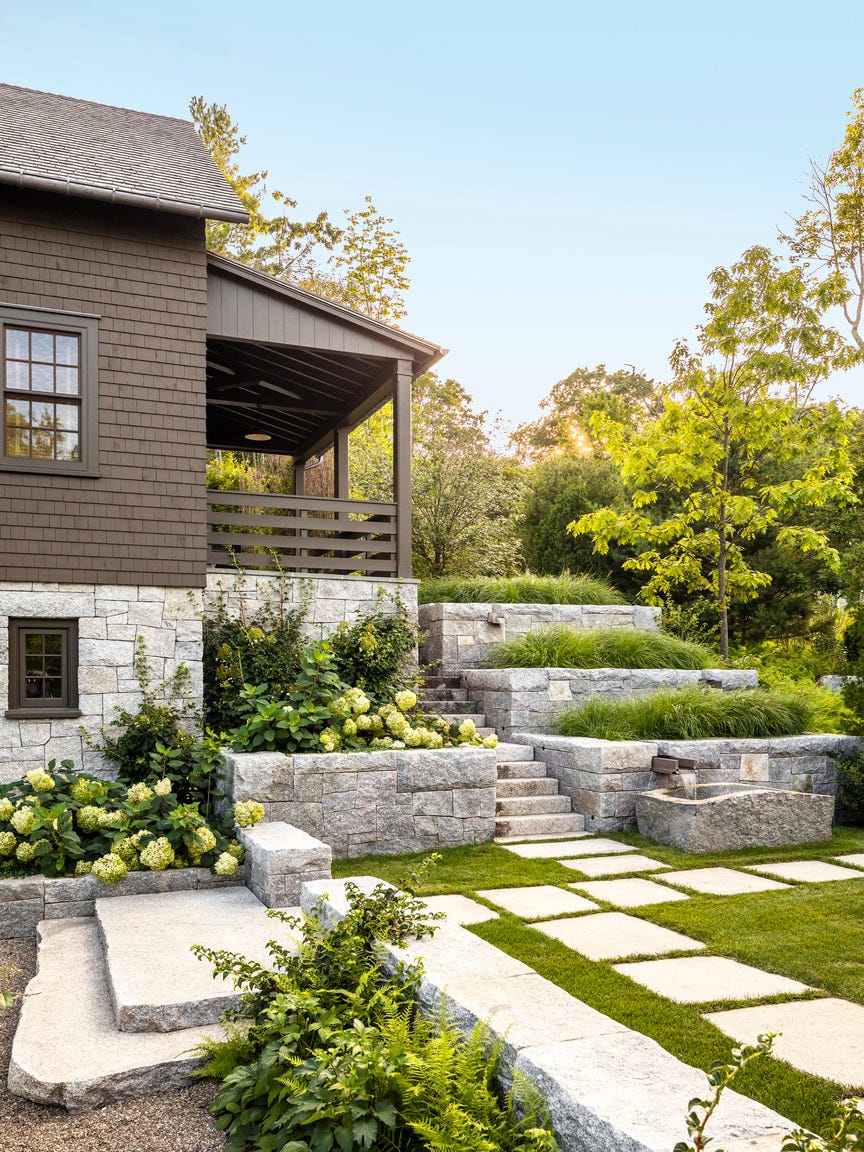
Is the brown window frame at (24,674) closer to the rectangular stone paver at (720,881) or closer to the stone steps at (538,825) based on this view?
the stone steps at (538,825)

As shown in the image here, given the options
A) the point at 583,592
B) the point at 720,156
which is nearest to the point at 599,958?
the point at 583,592

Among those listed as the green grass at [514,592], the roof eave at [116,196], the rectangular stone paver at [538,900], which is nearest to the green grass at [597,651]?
the green grass at [514,592]

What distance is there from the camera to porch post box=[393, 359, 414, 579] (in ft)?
27.7

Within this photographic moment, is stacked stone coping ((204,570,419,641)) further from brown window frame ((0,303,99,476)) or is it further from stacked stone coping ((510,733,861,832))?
stacked stone coping ((510,733,861,832))

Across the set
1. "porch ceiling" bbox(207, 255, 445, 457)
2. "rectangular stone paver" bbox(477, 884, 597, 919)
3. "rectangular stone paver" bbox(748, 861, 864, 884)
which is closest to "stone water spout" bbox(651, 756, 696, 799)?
"rectangular stone paver" bbox(748, 861, 864, 884)

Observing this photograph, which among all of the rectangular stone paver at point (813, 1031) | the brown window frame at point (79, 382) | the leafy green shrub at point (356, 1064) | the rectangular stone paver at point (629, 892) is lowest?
the rectangular stone paver at point (629, 892)

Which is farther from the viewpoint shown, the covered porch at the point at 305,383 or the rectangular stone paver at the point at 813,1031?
the covered porch at the point at 305,383

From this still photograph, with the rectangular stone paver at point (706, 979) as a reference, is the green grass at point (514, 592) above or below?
above

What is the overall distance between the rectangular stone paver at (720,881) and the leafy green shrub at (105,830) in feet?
8.68

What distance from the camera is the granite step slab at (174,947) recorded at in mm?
3348

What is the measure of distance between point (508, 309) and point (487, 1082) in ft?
69.0

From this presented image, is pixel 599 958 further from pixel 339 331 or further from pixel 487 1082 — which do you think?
pixel 339 331

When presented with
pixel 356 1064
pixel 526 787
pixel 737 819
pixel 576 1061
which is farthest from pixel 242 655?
pixel 576 1061

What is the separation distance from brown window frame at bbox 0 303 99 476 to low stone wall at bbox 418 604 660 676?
387cm
